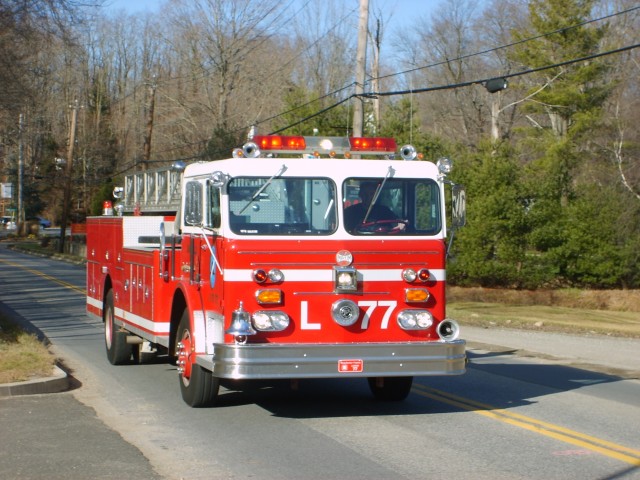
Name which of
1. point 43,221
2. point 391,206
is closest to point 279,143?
point 391,206

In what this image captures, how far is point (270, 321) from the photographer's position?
9117 millimetres

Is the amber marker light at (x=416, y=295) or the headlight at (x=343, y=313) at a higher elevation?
the amber marker light at (x=416, y=295)

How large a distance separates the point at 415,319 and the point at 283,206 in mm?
1743

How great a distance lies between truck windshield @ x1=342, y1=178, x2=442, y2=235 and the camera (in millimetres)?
9703

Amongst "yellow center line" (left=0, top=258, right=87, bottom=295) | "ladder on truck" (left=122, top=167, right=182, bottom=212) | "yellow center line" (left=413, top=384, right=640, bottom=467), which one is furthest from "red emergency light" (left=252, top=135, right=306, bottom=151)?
"yellow center line" (left=0, top=258, right=87, bottom=295)

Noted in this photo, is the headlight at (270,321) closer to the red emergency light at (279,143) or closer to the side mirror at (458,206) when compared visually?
the red emergency light at (279,143)

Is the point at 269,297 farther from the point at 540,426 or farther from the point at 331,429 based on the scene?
the point at 540,426

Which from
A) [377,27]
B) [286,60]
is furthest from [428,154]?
[286,60]

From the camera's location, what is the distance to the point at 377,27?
48.0 m

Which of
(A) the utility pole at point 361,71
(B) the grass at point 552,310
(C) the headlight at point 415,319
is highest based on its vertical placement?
(A) the utility pole at point 361,71

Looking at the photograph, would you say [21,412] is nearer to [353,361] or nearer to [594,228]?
[353,361]

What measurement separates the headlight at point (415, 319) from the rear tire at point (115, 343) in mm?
5265

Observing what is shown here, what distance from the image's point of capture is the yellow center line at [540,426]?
8.22 metres

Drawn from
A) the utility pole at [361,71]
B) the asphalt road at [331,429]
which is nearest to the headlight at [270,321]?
the asphalt road at [331,429]
